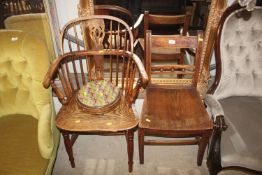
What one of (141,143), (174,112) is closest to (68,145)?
(141,143)

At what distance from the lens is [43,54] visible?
155 centimetres

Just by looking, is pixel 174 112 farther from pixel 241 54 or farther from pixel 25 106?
pixel 25 106

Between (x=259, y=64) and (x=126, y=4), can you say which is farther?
(x=126, y=4)

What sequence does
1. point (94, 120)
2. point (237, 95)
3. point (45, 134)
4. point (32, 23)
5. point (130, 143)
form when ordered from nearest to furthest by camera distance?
point (45, 134), point (94, 120), point (130, 143), point (237, 95), point (32, 23)

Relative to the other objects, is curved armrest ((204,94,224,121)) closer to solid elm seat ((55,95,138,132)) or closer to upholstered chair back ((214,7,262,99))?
upholstered chair back ((214,7,262,99))

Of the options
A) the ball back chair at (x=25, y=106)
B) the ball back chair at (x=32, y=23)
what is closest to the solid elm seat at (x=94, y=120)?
the ball back chair at (x=25, y=106)

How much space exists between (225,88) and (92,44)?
121 centimetres

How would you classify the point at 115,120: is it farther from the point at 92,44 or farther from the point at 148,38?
the point at 92,44

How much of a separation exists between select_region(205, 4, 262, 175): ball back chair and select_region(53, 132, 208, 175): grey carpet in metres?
0.43

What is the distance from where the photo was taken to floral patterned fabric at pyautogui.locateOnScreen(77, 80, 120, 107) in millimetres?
1603

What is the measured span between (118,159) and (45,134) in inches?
30.4

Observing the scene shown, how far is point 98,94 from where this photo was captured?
65.2 inches

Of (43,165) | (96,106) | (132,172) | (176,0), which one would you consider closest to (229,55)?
(176,0)

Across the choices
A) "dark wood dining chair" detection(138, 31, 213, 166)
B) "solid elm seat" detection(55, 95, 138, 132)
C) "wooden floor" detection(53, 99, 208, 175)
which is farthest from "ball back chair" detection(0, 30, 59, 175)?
"dark wood dining chair" detection(138, 31, 213, 166)
